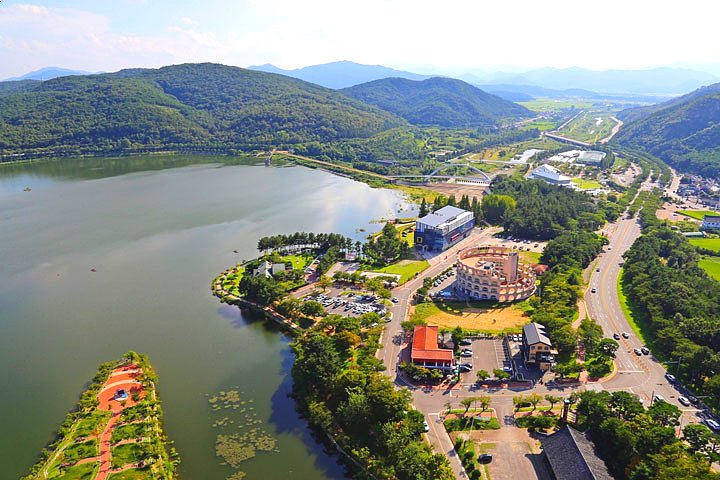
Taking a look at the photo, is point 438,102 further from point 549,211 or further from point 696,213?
point 549,211

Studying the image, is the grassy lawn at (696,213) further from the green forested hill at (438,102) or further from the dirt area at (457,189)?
the green forested hill at (438,102)

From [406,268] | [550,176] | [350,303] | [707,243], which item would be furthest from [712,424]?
[550,176]

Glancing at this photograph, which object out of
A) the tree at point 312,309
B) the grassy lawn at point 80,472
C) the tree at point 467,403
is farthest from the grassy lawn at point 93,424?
the tree at point 467,403

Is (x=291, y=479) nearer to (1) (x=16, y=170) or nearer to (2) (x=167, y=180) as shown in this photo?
(2) (x=167, y=180)

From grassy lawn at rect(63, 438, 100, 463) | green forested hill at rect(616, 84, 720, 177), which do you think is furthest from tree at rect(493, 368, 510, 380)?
green forested hill at rect(616, 84, 720, 177)

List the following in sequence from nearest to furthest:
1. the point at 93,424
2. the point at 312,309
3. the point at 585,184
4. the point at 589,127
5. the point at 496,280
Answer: the point at 93,424, the point at 312,309, the point at 496,280, the point at 585,184, the point at 589,127

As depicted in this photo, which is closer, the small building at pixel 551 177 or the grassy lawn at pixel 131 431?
the grassy lawn at pixel 131 431

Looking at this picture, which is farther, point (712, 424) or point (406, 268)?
point (406, 268)
